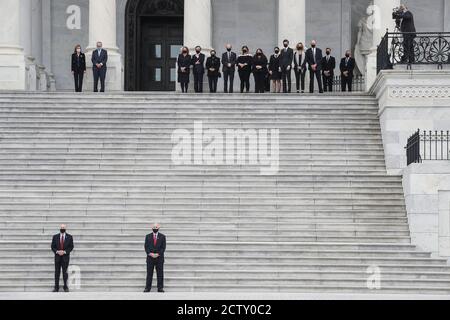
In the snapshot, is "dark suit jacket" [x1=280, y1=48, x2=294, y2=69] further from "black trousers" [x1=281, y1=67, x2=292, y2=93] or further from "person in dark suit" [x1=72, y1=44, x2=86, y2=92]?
"person in dark suit" [x1=72, y1=44, x2=86, y2=92]

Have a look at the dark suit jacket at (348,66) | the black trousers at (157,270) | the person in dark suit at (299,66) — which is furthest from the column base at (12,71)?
the black trousers at (157,270)

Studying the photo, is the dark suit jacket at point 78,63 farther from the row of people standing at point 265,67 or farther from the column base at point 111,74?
the row of people standing at point 265,67

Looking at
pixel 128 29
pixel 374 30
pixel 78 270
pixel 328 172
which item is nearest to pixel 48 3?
pixel 128 29

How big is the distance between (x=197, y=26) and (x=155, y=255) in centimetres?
1962

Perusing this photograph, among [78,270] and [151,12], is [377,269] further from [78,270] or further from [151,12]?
[151,12]

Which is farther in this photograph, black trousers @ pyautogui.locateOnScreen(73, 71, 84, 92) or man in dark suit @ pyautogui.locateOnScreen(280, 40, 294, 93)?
black trousers @ pyautogui.locateOnScreen(73, 71, 84, 92)

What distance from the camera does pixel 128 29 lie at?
202 feet

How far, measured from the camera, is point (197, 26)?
54719mm

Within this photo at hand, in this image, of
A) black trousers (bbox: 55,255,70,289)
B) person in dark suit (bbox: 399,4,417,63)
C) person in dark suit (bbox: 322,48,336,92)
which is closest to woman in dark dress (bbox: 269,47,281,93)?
person in dark suit (bbox: 322,48,336,92)

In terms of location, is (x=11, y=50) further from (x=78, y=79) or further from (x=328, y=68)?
(x=328, y=68)

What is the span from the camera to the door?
61500mm

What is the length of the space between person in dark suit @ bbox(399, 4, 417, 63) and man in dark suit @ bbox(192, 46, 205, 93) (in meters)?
7.91

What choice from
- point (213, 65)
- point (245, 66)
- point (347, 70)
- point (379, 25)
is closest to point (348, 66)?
point (347, 70)

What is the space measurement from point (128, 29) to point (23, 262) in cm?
2462
